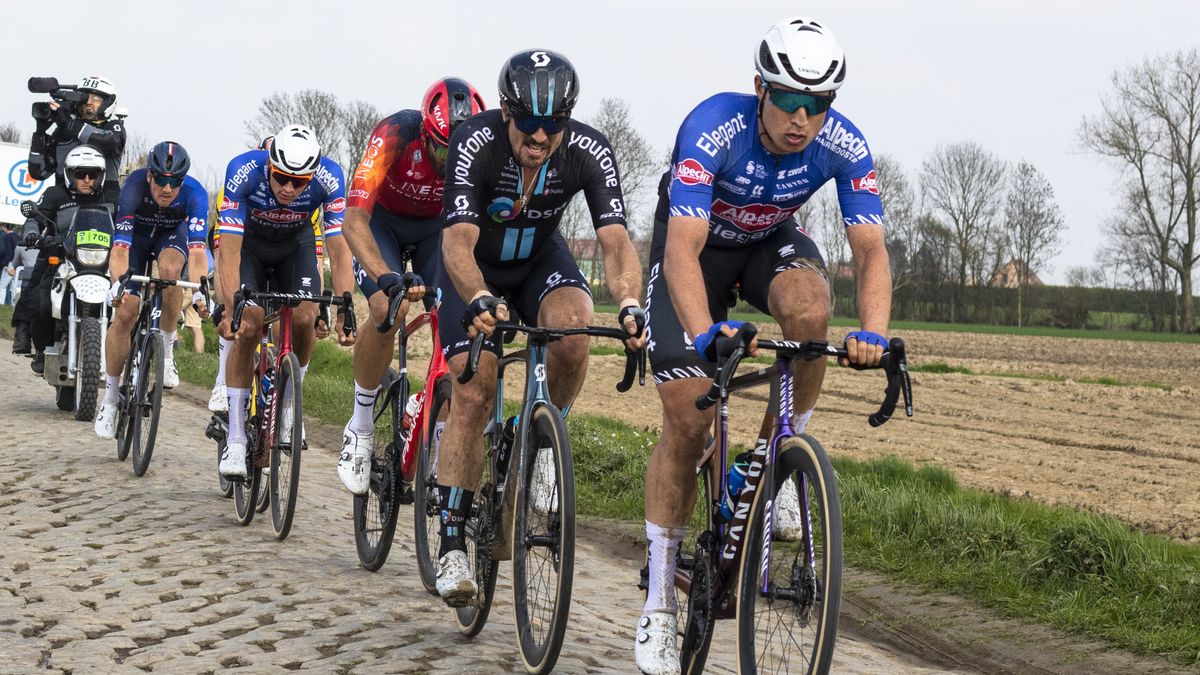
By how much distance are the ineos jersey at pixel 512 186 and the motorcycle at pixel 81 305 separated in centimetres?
737

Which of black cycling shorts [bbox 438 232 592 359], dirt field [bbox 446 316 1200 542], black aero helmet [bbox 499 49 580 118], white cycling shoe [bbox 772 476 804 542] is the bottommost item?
dirt field [bbox 446 316 1200 542]

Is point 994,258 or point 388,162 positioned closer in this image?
point 388,162

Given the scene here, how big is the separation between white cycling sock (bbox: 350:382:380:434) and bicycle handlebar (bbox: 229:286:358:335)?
1.47 feet

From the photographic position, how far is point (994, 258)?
83.9 m

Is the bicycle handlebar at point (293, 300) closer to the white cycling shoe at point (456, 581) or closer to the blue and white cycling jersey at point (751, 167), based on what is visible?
the white cycling shoe at point (456, 581)

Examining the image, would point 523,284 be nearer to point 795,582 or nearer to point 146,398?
point 795,582

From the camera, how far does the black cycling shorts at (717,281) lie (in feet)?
17.0

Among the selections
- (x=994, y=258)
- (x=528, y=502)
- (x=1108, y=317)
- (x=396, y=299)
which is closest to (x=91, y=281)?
(x=396, y=299)

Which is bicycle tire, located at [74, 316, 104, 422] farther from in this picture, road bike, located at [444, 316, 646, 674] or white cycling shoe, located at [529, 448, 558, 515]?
white cycling shoe, located at [529, 448, 558, 515]

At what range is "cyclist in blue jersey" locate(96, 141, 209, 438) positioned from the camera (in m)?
11.0

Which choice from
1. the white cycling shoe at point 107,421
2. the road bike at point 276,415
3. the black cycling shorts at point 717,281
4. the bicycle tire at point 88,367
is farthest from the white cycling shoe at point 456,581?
the bicycle tire at point 88,367

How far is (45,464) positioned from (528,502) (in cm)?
625

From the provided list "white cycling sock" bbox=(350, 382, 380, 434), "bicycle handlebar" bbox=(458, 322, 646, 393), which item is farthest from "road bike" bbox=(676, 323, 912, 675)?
"white cycling sock" bbox=(350, 382, 380, 434)

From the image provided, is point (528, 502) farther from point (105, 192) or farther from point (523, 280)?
point (105, 192)
